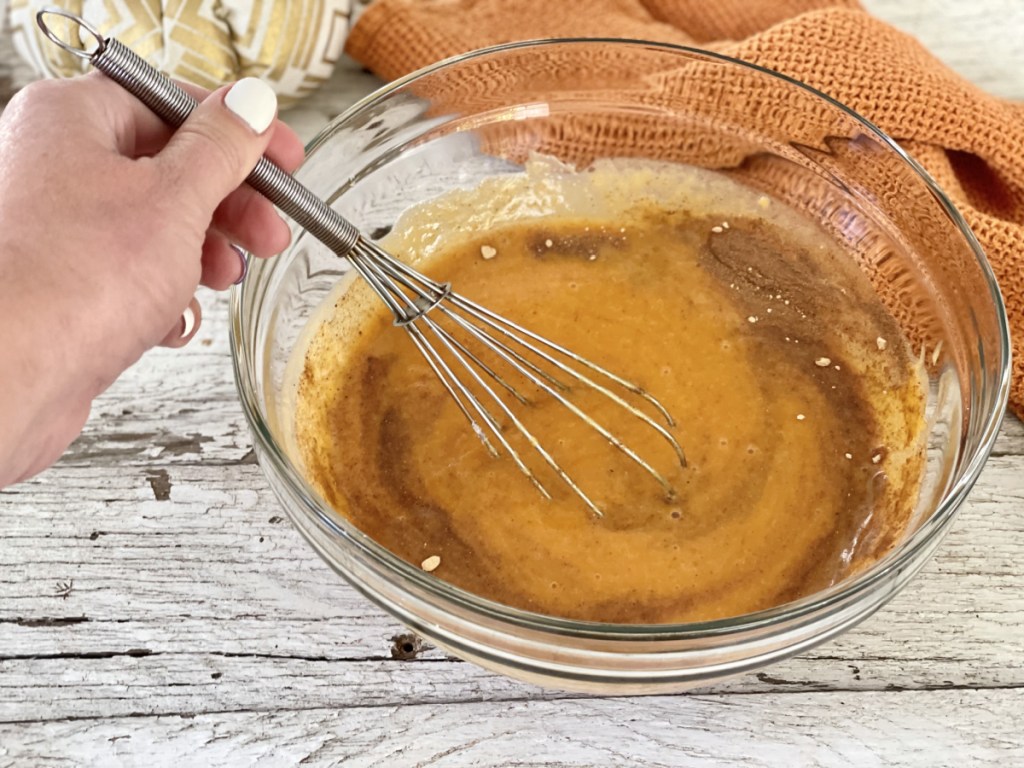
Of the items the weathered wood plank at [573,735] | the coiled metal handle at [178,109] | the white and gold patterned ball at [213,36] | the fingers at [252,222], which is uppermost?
the white and gold patterned ball at [213,36]

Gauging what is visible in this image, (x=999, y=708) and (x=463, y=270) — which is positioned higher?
(x=463, y=270)

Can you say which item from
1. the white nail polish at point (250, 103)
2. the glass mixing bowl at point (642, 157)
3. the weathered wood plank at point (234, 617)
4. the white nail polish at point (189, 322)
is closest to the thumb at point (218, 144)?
the white nail polish at point (250, 103)

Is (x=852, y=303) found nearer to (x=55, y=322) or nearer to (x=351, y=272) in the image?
(x=351, y=272)

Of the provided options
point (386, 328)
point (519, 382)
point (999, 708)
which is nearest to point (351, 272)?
point (386, 328)

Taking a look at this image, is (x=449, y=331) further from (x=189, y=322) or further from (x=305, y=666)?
(x=305, y=666)

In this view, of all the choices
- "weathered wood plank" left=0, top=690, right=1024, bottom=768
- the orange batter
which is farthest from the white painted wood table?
the orange batter

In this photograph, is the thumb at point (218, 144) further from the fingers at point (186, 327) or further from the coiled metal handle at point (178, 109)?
the fingers at point (186, 327)

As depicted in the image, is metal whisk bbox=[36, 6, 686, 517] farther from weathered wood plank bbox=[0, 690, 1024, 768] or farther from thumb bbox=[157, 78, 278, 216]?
weathered wood plank bbox=[0, 690, 1024, 768]
